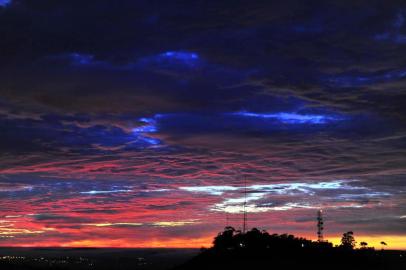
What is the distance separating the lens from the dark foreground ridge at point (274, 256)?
89812mm

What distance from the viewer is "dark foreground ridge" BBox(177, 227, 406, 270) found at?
3536 inches

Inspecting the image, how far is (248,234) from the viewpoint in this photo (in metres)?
128

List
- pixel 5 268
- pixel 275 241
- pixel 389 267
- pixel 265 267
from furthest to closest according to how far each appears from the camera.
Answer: pixel 275 241 < pixel 5 268 < pixel 389 267 < pixel 265 267

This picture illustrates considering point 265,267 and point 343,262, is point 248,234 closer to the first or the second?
point 343,262

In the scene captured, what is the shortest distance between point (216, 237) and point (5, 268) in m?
52.7

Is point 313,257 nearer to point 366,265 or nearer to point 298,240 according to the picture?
point 366,265

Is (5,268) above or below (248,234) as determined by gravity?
below

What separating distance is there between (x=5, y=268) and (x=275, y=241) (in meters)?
62.0

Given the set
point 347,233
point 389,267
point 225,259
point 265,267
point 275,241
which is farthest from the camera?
point 347,233

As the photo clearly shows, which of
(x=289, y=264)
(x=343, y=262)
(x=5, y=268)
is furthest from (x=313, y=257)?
(x=5, y=268)

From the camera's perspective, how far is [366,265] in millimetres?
95812

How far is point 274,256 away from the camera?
327ft

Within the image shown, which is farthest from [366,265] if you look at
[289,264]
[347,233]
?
[347,233]

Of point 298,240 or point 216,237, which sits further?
point 216,237
